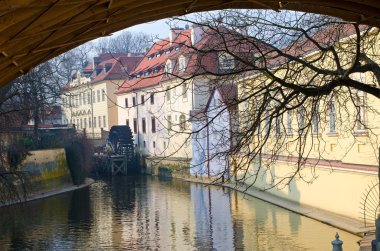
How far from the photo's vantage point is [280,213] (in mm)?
19125

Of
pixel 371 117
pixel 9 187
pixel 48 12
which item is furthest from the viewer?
pixel 371 117

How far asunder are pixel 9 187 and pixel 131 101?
105 ft

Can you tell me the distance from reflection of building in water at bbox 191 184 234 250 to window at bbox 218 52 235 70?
328cm

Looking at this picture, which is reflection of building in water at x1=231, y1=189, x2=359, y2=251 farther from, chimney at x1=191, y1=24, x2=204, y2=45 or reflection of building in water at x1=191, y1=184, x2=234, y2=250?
chimney at x1=191, y1=24, x2=204, y2=45

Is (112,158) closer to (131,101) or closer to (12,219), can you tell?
(131,101)

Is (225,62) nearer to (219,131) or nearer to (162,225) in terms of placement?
(219,131)

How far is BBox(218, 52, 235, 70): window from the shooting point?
825cm

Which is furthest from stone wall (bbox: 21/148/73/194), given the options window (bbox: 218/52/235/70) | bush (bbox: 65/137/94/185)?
window (bbox: 218/52/235/70)

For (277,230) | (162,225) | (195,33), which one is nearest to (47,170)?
(195,33)

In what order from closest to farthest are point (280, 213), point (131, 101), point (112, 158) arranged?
1. point (280, 213)
2. point (112, 158)
3. point (131, 101)

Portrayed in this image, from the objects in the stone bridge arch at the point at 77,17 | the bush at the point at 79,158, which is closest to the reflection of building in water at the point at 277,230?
the stone bridge arch at the point at 77,17

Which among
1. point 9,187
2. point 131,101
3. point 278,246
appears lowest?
point 278,246

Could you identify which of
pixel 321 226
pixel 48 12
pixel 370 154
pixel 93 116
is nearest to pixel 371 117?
pixel 370 154

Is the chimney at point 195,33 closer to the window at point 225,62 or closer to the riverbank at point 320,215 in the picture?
the window at point 225,62
